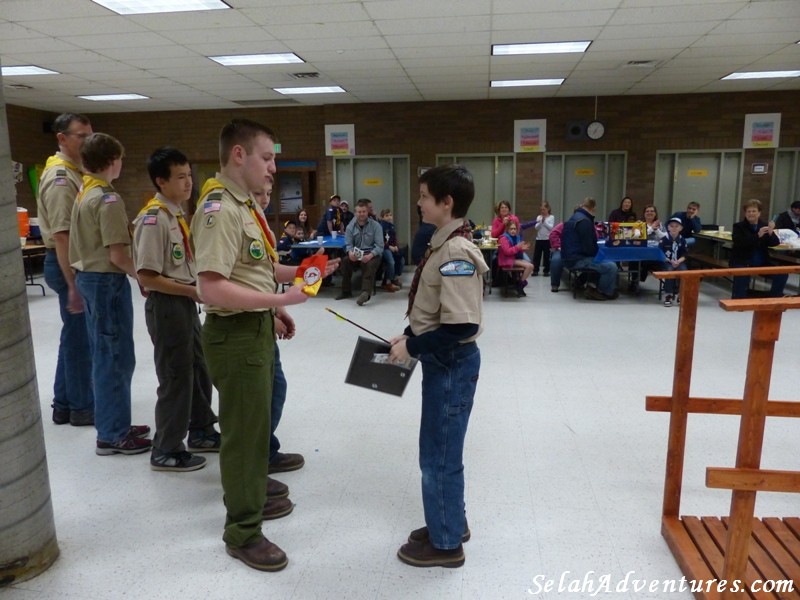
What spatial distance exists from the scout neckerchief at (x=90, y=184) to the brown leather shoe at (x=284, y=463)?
1.61 m

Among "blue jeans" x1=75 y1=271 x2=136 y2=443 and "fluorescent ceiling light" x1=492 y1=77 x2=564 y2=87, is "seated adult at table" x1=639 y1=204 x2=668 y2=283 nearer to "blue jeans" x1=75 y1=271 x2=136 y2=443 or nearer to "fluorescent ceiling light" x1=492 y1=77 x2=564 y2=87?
"fluorescent ceiling light" x1=492 y1=77 x2=564 y2=87

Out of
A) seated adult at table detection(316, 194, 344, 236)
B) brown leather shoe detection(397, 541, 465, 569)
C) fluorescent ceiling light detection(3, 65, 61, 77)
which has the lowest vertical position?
brown leather shoe detection(397, 541, 465, 569)

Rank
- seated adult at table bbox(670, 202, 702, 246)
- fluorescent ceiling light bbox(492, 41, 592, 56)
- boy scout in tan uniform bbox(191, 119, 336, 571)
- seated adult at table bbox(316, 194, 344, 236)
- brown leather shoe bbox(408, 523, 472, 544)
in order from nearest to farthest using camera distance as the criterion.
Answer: boy scout in tan uniform bbox(191, 119, 336, 571), brown leather shoe bbox(408, 523, 472, 544), fluorescent ceiling light bbox(492, 41, 592, 56), seated adult at table bbox(670, 202, 702, 246), seated adult at table bbox(316, 194, 344, 236)

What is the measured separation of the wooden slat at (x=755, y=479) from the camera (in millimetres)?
1650

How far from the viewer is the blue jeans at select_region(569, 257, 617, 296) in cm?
713

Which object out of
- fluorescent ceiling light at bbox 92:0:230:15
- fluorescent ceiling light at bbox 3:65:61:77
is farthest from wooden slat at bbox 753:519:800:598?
fluorescent ceiling light at bbox 3:65:61:77

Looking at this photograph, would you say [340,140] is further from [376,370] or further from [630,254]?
[376,370]

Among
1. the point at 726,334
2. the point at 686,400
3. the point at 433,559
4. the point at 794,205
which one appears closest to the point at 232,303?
the point at 433,559

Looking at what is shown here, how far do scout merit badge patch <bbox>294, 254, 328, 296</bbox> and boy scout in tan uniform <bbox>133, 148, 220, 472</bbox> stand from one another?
0.93 metres

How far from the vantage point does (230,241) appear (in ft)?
6.34

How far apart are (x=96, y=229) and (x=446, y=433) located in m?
2.05

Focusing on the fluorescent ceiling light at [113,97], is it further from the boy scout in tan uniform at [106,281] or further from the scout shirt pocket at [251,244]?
the scout shirt pocket at [251,244]

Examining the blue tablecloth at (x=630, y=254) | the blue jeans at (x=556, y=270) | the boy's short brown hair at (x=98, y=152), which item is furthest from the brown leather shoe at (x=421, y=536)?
the blue jeans at (x=556, y=270)

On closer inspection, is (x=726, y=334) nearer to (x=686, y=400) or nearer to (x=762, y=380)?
(x=686, y=400)
